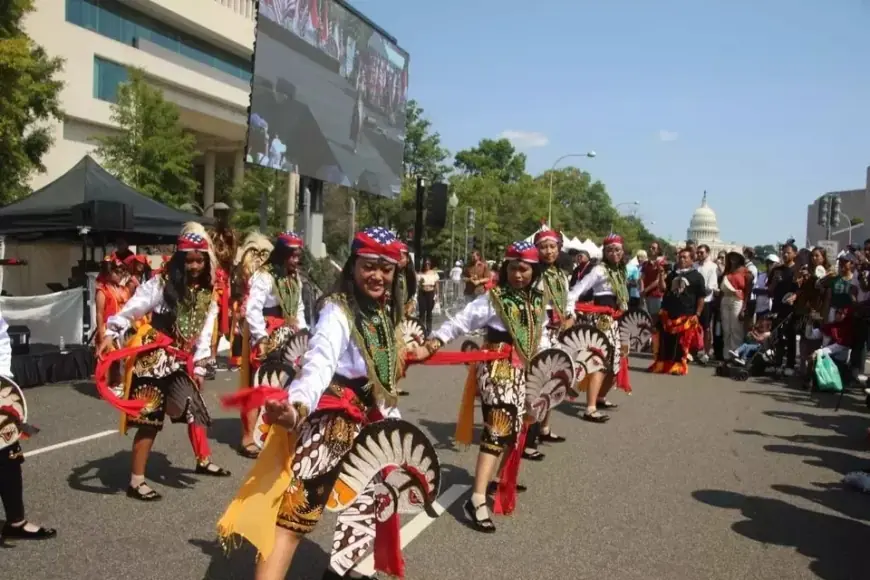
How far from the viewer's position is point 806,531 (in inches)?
222

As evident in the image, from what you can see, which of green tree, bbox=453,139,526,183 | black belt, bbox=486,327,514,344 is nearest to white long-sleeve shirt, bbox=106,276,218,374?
black belt, bbox=486,327,514,344

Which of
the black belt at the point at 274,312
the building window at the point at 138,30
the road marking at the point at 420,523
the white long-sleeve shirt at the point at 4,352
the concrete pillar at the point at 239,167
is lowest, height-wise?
the road marking at the point at 420,523

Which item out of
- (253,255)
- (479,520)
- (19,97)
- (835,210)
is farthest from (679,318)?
(19,97)

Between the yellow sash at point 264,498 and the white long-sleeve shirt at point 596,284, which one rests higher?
the white long-sleeve shirt at point 596,284

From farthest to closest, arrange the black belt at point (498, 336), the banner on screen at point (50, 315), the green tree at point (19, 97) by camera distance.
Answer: the green tree at point (19, 97) < the banner on screen at point (50, 315) < the black belt at point (498, 336)

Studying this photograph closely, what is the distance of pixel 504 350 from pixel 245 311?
8.24 feet

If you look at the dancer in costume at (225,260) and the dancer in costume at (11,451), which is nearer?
the dancer in costume at (11,451)

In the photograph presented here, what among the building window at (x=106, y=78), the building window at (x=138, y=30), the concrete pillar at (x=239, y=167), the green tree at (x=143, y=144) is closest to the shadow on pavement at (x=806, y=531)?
the green tree at (x=143, y=144)

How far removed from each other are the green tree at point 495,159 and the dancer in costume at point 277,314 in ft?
236

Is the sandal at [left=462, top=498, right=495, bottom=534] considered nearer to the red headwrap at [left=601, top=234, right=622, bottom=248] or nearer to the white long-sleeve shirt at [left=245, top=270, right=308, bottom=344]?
the white long-sleeve shirt at [left=245, top=270, right=308, bottom=344]

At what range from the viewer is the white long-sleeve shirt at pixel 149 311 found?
5613 mm

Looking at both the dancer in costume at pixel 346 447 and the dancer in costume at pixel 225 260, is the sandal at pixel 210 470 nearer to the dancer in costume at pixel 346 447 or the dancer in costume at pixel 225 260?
the dancer in costume at pixel 225 260

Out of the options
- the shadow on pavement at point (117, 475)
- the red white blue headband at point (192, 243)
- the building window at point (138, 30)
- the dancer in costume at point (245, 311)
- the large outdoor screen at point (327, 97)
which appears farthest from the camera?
the building window at point (138, 30)

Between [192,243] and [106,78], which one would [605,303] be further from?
[106,78]
